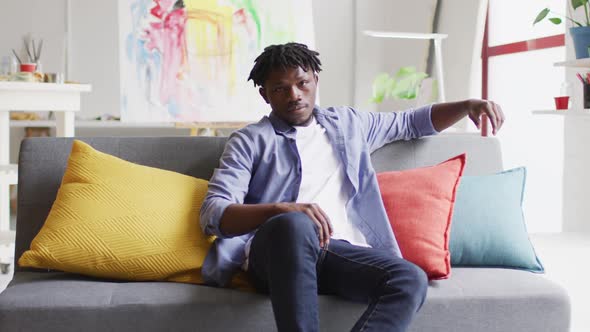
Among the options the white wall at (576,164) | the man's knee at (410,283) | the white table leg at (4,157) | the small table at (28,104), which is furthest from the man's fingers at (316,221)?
the white table leg at (4,157)

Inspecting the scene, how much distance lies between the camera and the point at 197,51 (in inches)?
180

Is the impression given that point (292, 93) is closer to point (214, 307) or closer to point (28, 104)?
point (214, 307)

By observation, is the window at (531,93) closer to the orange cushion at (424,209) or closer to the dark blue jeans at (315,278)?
the orange cushion at (424,209)

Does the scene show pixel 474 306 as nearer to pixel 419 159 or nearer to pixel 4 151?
pixel 419 159

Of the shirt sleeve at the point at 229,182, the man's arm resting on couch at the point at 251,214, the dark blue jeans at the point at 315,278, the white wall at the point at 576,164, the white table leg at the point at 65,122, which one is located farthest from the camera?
the white table leg at the point at 65,122

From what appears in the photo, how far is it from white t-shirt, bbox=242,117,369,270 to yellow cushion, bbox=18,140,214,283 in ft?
0.54

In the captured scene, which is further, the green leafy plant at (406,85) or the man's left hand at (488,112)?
the green leafy plant at (406,85)

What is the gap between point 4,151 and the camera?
12.5 feet

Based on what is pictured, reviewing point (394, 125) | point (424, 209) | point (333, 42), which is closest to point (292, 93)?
point (394, 125)

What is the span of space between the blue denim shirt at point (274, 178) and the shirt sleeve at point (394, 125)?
0.08ft

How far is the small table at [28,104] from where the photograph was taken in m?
3.53

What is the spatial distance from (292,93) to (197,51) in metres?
2.72

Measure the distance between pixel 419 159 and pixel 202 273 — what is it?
0.74 metres

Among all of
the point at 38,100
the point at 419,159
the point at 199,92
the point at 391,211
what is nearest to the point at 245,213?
the point at 391,211
